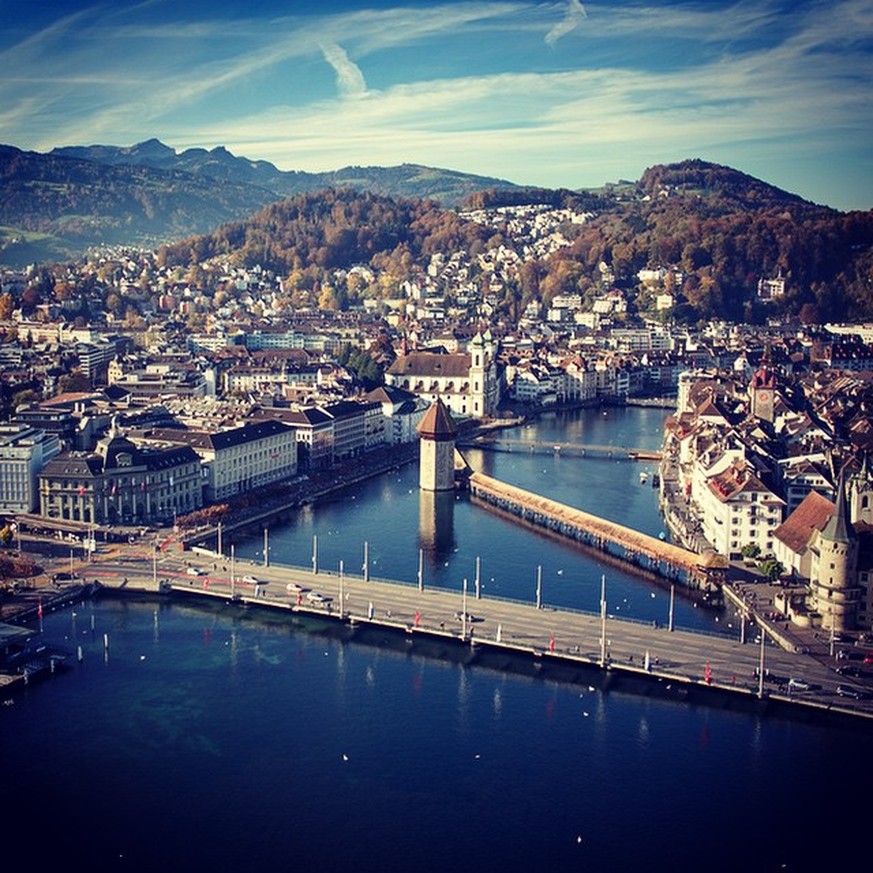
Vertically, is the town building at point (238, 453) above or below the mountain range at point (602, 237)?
below

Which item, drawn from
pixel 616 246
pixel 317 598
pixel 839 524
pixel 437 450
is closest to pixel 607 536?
pixel 839 524

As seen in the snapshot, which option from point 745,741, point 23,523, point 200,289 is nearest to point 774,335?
point 200,289

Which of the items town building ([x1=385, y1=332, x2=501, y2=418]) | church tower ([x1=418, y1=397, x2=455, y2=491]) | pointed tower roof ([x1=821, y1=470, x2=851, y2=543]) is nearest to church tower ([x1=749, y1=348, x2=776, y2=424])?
church tower ([x1=418, y1=397, x2=455, y2=491])

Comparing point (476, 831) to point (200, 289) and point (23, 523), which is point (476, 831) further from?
point (200, 289)

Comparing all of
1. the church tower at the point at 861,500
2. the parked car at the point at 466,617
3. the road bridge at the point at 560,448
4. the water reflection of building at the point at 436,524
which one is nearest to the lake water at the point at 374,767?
the parked car at the point at 466,617

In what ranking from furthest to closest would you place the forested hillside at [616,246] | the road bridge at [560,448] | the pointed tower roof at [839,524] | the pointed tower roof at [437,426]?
1. the forested hillside at [616,246]
2. the road bridge at [560,448]
3. the pointed tower roof at [437,426]
4. the pointed tower roof at [839,524]

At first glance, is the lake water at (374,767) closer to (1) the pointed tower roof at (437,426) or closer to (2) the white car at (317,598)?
(2) the white car at (317,598)
